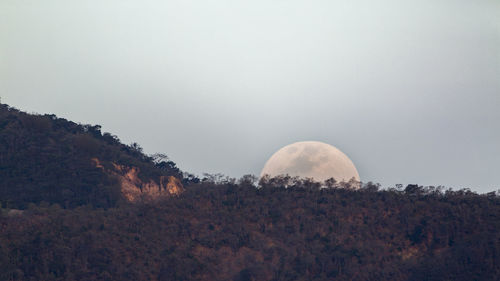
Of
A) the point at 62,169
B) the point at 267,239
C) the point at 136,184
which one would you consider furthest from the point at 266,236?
the point at 136,184

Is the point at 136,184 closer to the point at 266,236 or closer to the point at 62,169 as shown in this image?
the point at 62,169

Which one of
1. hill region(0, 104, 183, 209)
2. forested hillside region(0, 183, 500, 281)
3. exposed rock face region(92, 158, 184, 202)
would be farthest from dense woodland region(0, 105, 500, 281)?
exposed rock face region(92, 158, 184, 202)

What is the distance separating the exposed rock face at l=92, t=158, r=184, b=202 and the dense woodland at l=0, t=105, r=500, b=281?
1658 cm

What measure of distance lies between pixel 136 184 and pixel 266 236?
4540cm

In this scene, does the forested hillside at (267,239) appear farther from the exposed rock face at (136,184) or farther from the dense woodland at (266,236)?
the exposed rock face at (136,184)

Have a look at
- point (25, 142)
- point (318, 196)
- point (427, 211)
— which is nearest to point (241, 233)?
point (318, 196)

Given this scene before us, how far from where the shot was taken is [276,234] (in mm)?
66500

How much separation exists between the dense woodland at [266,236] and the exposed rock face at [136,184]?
16585 millimetres

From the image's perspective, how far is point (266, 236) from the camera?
6644 centimetres

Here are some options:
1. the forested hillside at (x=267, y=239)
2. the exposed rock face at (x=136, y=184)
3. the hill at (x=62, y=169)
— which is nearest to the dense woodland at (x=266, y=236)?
the forested hillside at (x=267, y=239)

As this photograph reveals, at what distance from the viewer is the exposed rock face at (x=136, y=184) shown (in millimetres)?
101625

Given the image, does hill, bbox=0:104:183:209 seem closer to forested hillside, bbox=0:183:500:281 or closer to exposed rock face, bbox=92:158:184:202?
exposed rock face, bbox=92:158:184:202

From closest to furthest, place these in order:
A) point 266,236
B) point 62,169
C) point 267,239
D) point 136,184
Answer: point 267,239
point 266,236
point 62,169
point 136,184

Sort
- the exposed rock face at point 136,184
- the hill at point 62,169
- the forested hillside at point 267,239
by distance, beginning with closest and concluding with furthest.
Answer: the forested hillside at point 267,239 → the hill at point 62,169 → the exposed rock face at point 136,184
